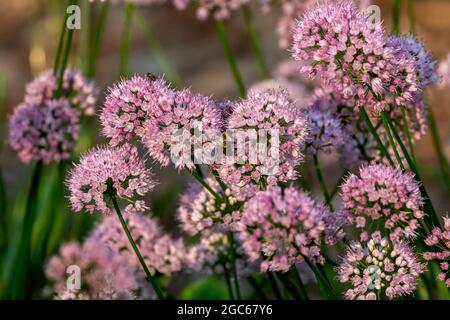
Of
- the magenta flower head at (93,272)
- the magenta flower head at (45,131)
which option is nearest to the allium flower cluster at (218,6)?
the magenta flower head at (45,131)

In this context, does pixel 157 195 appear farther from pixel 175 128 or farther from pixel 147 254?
pixel 175 128

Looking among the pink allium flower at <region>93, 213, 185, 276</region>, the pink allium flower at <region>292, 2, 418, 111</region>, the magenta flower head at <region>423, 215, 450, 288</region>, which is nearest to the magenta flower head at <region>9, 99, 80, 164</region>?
the pink allium flower at <region>93, 213, 185, 276</region>

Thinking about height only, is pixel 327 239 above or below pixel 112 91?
below

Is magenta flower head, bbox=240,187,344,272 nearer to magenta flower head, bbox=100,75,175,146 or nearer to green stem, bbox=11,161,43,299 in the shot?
magenta flower head, bbox=100,75,175,146

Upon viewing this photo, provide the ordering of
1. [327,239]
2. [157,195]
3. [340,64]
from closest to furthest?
[327,239] < [340,64] < [157,195]
